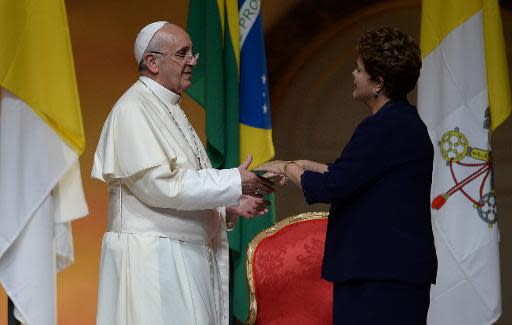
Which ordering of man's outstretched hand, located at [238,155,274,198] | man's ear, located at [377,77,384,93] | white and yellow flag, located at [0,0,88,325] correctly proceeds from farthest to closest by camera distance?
white and yellow flag, located at [0,0,88,325] < man's outstretched hand, located at [238,155,274,198] < man's ear, located at [377,77,384,93]

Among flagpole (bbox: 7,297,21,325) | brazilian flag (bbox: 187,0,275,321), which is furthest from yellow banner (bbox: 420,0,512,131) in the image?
flagpole (bbox: 7,297,21,325)

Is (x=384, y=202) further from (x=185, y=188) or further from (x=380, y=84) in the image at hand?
(x=185, y=188)

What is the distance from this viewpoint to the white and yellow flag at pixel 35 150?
3287 mm

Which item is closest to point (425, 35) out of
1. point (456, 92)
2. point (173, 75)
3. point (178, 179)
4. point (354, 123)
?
point (456, 92)

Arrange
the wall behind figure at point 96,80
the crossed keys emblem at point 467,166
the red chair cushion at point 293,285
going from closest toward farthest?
the red chair cushion at point 293,285 < the crossed keys emblem at point 467,166 < the wall behind figure at point 96,80

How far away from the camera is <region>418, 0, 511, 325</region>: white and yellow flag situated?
13.8ft

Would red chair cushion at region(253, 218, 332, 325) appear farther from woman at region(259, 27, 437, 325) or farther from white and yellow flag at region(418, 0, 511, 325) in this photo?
white and yellow flag at region(418, 0, 511, 325)

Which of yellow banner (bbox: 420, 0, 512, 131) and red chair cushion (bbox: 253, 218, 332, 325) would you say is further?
yellow banner (bbox: 420, 0, 512, 131)

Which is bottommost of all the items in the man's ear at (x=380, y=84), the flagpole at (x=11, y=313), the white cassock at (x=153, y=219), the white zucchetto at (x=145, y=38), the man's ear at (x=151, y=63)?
the flagpole at (x=11, y=313)

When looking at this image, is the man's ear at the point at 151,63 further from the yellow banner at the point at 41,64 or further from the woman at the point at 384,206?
the woman at the point at 384,206

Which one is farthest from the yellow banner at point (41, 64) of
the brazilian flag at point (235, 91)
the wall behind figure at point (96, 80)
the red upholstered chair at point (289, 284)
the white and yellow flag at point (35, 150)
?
the wall behind figure at point (96, 80)

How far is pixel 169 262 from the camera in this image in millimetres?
2895

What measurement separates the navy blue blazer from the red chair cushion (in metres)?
0.86

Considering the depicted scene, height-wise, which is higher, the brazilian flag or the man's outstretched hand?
the brazilian flag
